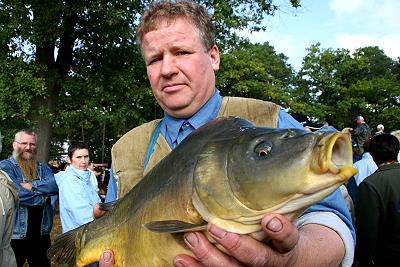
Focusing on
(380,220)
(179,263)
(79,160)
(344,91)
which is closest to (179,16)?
(179,263)

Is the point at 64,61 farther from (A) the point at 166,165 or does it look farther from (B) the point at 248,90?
(B) the point at 248,90

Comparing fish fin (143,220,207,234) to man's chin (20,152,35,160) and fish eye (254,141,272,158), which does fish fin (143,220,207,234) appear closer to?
fish eye (254,141,272,158)

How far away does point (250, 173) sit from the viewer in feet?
5.15

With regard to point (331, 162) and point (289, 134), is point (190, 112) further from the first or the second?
point (331, 162)

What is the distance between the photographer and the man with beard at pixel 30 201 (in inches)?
290

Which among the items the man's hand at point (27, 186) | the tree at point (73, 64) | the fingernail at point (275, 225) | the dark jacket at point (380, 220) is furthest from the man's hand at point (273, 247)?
the tree at point (73, 64)

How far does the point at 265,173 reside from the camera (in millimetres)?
1534

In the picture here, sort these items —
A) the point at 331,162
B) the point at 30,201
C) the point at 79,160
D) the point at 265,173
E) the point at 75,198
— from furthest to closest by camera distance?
the point at 30,201, the point at 79,160, the point at 75,198, the point at 265,173, the point at 331,162

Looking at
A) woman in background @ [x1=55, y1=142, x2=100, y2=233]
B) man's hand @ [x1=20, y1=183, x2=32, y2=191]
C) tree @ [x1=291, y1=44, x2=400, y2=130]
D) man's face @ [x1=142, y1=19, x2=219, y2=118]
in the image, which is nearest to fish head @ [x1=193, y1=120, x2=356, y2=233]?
man's face @ [x1=142, y1=19, x2=219, y2=118]

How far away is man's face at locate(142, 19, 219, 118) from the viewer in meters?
2.32

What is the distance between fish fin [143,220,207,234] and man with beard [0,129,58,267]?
19.9 ft

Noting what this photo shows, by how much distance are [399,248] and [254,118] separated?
4079 millimetres

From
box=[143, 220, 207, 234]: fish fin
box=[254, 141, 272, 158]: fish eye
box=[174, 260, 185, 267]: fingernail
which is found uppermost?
box=[254, 141, 272, 158]: fish eye

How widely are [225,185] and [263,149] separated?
187 mm
